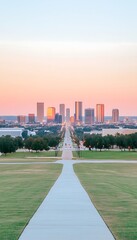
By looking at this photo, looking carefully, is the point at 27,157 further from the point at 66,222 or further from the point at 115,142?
the point at 66,222

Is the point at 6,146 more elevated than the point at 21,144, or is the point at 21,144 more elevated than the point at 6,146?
the point at 21,144

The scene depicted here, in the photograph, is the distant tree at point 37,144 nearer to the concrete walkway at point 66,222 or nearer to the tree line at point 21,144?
the tree line at point 21,144

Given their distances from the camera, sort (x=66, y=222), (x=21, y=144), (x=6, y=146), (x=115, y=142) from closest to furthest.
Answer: (x=66, y=222), (x=6, y=146), (x=115, y=142), (x=21, y=144)

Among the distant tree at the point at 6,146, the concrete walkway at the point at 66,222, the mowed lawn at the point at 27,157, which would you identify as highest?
the distant tree at the point at 6,146

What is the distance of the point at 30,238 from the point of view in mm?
12195

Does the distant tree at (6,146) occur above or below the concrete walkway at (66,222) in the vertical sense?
above

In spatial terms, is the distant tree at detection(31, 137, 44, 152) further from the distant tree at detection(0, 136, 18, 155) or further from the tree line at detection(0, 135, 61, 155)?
the distant tree at detection(0, 136, 18, 155)

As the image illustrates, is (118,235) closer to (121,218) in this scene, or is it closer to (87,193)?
(121,218)

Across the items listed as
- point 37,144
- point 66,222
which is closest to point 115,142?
point 37,144

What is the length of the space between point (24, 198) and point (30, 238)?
32.3 ft

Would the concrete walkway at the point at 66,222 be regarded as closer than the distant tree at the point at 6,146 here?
Yes

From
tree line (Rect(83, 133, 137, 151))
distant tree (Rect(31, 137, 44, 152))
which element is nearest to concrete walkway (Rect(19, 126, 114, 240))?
distant tree (Rect(31, 137, 44, 152))

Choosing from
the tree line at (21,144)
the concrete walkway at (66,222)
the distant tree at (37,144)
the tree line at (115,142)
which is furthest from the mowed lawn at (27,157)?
the concrete walkway at (66,222)

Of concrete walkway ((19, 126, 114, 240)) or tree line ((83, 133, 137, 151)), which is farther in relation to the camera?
tree line ((83, 133, 137, 151))
